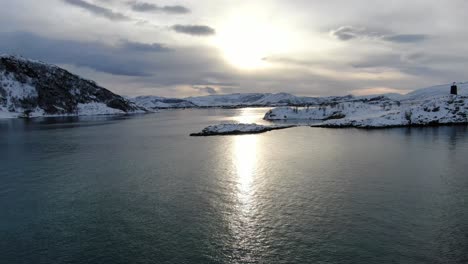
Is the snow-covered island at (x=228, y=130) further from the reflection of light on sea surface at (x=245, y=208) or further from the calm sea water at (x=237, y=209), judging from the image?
the calm sea water at (x=237, y=209)

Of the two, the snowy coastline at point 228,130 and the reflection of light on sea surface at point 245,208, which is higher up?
the snowy coastline at point 228,130

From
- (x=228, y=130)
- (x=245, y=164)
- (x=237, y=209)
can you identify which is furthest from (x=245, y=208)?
(x=228, y=130)

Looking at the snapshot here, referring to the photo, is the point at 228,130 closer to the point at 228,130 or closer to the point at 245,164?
the point at 228,130

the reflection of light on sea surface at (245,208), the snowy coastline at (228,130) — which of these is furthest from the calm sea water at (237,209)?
the snowy coastline at (228,130)

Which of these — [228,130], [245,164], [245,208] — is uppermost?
[228,130]

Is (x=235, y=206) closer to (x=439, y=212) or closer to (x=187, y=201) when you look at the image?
(x=187, y=201)

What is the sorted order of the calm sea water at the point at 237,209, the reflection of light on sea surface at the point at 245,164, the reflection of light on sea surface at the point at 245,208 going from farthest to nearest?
1. the reflection of light on sea surface at the point at 245,164
2. the reflection of light on sea surface at the point at 245,208
3. the calm sea water at the point at 237,209

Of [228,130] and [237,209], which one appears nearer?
[237,209]

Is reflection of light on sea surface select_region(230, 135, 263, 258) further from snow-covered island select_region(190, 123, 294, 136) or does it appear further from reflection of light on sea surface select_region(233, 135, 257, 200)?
snow-covered island select_region(190, 123, 294, 136)

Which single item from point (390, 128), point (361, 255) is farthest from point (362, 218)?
point (390, 128)

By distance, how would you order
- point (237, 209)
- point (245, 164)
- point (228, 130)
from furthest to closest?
point (228, 130), point (245, 164), point (237, 209)
